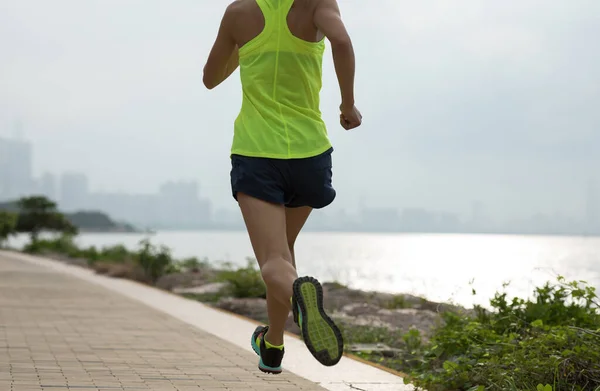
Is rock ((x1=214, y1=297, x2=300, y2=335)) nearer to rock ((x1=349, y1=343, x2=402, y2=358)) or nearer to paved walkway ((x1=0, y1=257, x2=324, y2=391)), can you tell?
paved walkway ((x1=0, y1=257, x2=324, y2=391))

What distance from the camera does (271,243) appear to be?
11.6ft

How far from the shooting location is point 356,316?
10555 millimetres

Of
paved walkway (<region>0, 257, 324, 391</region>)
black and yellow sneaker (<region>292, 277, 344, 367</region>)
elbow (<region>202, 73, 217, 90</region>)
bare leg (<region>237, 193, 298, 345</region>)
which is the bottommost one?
paved walkway (<region>0, 257, 324, 391</region>)

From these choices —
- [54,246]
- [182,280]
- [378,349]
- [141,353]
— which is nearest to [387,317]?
[378,349]

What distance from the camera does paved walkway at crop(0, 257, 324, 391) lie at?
209 inches

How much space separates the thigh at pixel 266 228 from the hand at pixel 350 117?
501mm

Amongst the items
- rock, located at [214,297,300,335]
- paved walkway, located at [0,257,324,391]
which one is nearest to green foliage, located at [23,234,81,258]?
rock, located at [214,297,300,335]

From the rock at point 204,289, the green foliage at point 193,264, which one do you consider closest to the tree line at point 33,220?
the green foliage at point 193,264

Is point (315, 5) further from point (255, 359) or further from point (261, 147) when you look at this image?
point (255, 359)

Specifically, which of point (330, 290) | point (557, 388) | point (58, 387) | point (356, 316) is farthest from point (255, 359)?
point (330, 290)

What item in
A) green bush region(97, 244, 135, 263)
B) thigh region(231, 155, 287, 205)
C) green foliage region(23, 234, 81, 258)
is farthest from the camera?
green foliage region(23, 234, 81, 258)

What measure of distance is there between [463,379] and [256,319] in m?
5.47

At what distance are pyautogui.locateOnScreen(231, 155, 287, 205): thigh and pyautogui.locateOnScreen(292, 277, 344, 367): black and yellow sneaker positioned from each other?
1.53ft

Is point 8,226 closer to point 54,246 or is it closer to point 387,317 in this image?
point 54,246
